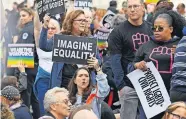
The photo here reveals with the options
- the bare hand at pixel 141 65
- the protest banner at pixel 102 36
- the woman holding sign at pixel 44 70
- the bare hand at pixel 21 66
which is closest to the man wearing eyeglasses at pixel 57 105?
the bare hand at pixel 141 65

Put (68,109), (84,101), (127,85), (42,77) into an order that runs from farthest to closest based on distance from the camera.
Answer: (42,77), (127,85), (84,101), (68,109)

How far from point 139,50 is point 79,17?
0.86 meters

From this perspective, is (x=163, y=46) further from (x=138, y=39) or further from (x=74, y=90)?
(x=74, y=90)

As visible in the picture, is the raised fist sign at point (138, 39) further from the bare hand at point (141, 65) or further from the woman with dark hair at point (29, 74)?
the woman with dark hair at point (29, 74)

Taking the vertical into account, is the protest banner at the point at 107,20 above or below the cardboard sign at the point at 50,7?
below

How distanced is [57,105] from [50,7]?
7.98 ft

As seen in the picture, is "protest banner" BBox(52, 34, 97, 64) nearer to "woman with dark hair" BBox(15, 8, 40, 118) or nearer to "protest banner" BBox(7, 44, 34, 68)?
"protest banner" BBox(7, 44, 34, 68)

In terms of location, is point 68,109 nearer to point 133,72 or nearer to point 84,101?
point 84,101

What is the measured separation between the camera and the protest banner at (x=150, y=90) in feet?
32.8

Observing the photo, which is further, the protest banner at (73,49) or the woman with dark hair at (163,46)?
the woman with dark hair at (163,46)

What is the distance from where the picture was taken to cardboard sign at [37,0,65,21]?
10796mm

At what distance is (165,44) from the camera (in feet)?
Result: 32.5

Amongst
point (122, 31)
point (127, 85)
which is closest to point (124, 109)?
point (127, 85)

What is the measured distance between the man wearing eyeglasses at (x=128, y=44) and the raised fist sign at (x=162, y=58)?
0.60 metres
